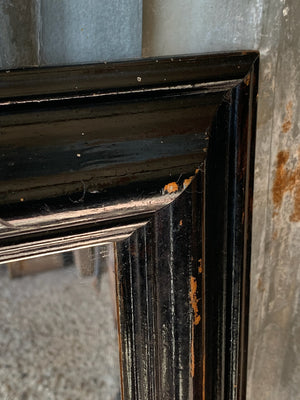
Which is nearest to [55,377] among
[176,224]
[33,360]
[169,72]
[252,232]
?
[33,360]

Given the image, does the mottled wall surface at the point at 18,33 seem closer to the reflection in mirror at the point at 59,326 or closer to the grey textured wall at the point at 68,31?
the grey textured wall at the point at 68,31

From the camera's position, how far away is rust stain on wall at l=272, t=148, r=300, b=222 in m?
0.84

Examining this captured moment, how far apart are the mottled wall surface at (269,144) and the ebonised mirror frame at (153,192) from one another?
8 centimetres

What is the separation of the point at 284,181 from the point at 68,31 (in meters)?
0.47

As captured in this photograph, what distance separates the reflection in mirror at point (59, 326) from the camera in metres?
0.71

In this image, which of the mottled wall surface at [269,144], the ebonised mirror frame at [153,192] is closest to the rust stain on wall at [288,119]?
the mottled wall surface at [269,144]

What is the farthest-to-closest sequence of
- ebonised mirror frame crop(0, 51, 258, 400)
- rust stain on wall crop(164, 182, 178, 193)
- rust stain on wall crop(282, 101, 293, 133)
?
rust stain on wall crop(282, 101, 293, 133) < rust stain on wall crop(164, 182, 178, 193) < ebonised mirror frame crop(0, 51, 258, 400)

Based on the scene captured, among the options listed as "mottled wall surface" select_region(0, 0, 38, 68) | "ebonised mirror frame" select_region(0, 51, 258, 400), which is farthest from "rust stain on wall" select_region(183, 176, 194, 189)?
"mottled wall surface" select_region(0, 0, 38, 68)

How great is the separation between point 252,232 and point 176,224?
19cm

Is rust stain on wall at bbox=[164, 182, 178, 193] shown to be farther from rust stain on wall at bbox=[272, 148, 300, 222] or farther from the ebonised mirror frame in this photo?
rust stain on wall at bbox=[272, 148, 300, 222]

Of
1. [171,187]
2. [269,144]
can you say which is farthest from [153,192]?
[269,144]

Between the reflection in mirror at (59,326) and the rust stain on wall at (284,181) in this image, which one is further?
the rust stain on wall at (284,181)

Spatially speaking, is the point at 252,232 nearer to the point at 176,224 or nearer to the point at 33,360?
the point at 176,224

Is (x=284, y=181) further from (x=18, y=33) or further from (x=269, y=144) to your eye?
(x=18, y=33)
